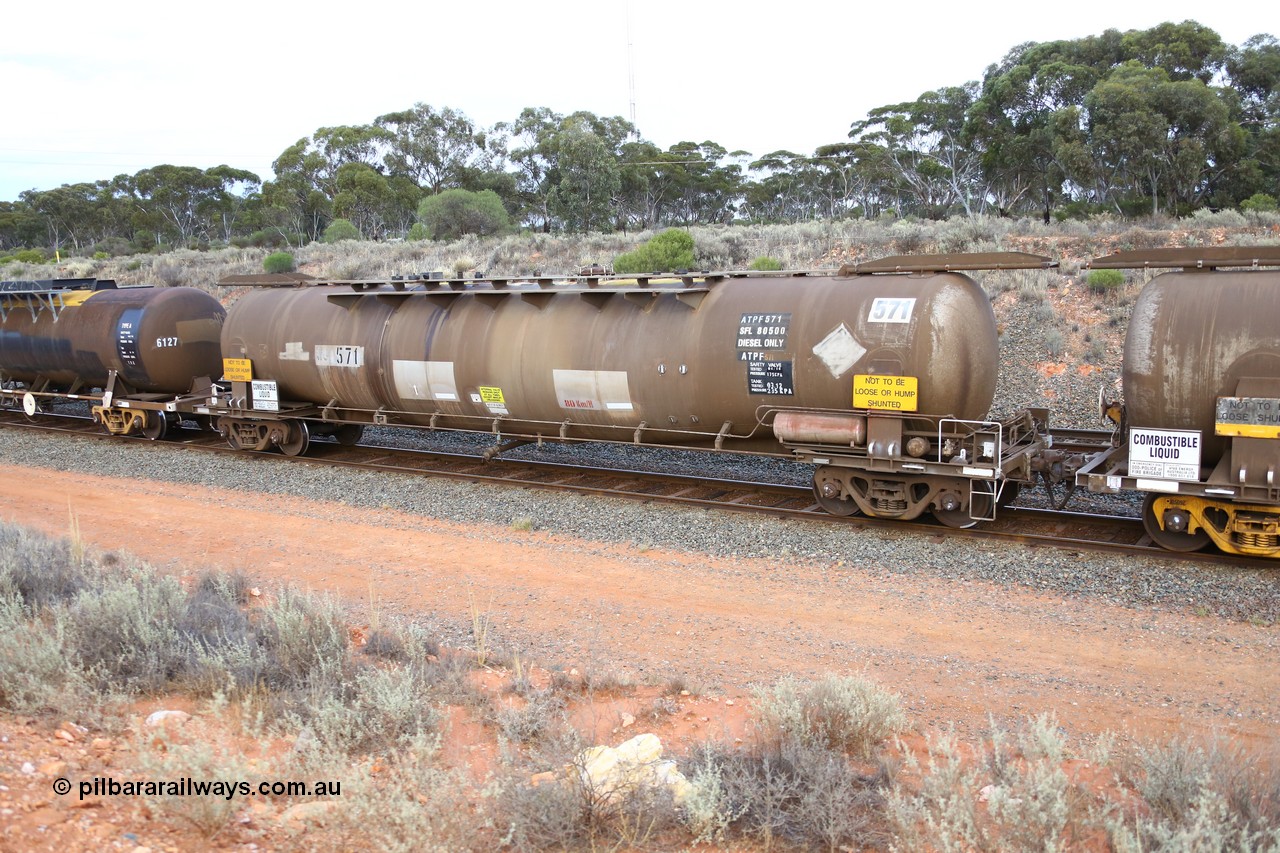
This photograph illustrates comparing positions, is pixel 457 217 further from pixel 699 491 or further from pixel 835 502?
pixel 835 502

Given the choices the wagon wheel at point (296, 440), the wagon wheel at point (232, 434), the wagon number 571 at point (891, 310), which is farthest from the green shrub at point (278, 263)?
the wagon number 571 at point (891, 310)

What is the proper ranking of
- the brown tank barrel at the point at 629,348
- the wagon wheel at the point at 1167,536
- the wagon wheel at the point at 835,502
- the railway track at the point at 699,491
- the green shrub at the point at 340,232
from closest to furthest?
the wagon wheel at the point at 1167,536 < the railway track at the point at 699,491 < the brown tank barrel at the point at 629,348 < the wagon wheel at the point at 835,502 < the green shrub at the point at 340,232

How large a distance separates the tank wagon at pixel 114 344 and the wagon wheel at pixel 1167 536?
17579 mm

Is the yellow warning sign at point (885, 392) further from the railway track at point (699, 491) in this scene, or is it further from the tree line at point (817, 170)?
the tree line at point (817, 170)

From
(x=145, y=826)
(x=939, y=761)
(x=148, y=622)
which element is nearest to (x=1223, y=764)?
(x=939, y=761)

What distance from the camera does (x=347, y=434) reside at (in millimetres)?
18844

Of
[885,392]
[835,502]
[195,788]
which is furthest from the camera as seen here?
[835,502]

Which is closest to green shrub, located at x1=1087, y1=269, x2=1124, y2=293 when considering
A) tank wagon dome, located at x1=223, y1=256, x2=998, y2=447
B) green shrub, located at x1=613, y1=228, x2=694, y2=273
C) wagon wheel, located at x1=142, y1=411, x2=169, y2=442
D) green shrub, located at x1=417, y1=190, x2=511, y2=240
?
green shrub, located at x1=613, y1=228, x2=694, y2=273

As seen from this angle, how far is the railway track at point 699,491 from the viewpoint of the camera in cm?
1130

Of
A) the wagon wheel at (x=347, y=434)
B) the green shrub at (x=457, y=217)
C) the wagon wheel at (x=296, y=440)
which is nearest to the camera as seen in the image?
the wagon wheel at (x=296, y=440)

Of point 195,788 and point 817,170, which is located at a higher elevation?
point 817,170

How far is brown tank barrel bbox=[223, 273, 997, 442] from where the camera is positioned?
11664mm

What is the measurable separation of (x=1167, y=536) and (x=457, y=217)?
40.4 metres

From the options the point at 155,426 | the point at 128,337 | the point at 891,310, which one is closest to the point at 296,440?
the point at 155,426
